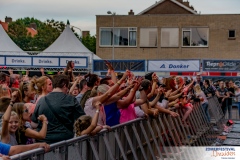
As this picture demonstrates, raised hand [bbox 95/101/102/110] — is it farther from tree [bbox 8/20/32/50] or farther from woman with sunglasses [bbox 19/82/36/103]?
tree [bbox 8/20/32/50]

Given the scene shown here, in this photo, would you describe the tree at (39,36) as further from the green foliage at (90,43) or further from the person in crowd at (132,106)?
the person in crowd at (132,106)

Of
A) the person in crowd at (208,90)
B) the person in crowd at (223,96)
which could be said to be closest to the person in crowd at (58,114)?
the person in crowd at (208,90)

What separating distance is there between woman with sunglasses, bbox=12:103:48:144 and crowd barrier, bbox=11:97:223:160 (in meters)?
0.45

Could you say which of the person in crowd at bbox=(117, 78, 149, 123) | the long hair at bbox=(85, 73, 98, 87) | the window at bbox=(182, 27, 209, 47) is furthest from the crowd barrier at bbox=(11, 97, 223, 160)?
the window at bbox=(182, 27, 209, 47)

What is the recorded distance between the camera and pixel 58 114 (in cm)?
831

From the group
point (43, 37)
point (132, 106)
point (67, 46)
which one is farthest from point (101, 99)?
point (43, 37)

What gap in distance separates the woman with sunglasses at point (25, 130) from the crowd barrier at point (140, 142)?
0.45 m

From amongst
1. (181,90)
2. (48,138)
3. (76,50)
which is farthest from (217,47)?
(48,138)

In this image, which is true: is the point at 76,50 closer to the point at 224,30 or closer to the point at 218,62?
the point at 218,62

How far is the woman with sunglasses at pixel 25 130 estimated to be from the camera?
289 inches

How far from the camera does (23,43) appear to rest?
12156 centimetres

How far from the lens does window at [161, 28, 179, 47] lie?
64500 millimetres

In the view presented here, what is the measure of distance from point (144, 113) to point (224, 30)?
53.7 meters

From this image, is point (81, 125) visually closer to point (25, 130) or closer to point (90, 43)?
point (25, 130)
